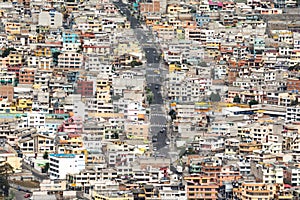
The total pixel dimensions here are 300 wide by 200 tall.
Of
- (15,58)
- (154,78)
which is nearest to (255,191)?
(154,78)

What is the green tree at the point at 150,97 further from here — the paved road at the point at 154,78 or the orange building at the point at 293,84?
the orange building at the point at 293,84

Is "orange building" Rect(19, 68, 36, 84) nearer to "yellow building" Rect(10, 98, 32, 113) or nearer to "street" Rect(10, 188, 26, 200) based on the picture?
"yellow building" Rect(10, 98, 32, 113)

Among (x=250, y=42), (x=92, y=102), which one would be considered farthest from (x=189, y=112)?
(x=250, y=42)

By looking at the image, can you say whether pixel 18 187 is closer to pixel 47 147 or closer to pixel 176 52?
pixel 47 147

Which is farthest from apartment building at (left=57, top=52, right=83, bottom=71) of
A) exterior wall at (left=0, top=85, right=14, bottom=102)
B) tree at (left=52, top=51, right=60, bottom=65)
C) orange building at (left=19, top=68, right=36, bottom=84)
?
exterior wall at (left=0, top=85, right=14, bottom=102)

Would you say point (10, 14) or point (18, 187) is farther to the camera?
point (10, 14)

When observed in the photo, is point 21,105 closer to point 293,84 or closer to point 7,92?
point 7,92

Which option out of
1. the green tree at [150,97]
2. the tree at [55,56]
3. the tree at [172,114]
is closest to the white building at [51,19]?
the tree at [55,56]
